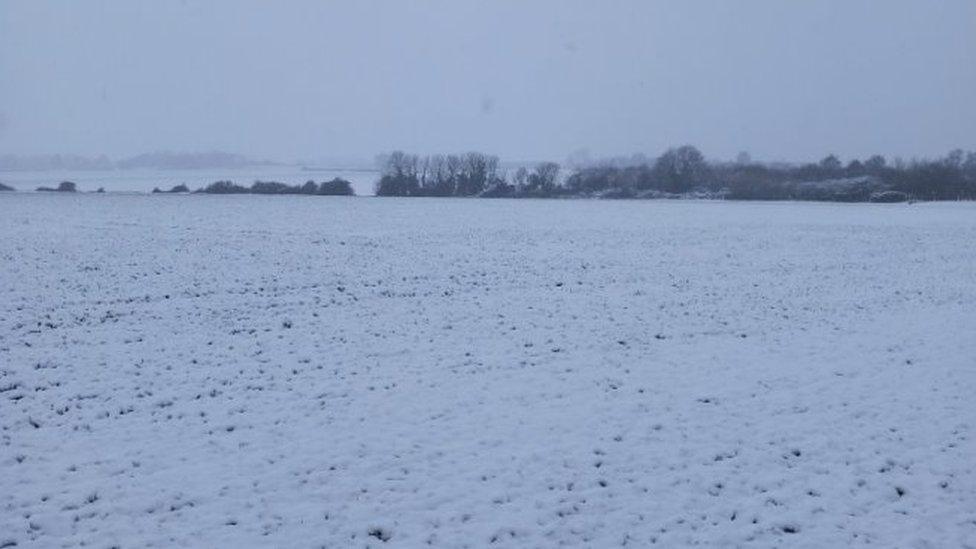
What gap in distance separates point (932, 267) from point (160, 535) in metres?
30.9

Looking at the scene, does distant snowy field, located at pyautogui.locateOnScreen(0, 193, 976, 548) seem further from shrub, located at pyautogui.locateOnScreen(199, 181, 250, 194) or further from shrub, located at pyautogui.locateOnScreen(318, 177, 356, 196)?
shrub, located at pyautogui.locateOnScreen(199, 181, 250, 194)

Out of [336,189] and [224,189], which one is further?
[336,189]

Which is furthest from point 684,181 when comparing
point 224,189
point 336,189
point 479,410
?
point 479,410

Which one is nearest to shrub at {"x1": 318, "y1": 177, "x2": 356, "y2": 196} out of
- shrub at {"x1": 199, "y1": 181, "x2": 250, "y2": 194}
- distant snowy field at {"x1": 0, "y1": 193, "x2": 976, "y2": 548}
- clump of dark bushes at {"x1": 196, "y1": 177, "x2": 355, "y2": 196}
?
clump of dark bushes at {"x1": 196, "y1": 177, "x2": 355, "y2": 196}

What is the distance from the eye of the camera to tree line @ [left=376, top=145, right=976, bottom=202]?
120688 millimetres

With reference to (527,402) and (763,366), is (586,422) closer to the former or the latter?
(527,402)

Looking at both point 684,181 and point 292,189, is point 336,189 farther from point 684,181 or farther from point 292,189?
point 684,181

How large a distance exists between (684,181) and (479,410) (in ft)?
451

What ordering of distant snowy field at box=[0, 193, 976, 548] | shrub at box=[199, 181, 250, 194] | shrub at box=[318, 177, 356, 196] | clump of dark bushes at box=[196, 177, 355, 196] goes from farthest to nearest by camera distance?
1. shrub at box=[318, 177, 356, 196]
2. clump of dark bushes at box=[196, 177, 355, 196]
3. shrub at box=[199, 181, 250, 194]
4. distant snowy field at box=[0, 193, 976, 548]

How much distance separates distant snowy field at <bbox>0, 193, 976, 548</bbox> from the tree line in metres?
104

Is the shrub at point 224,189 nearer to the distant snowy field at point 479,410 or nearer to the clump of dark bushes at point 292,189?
the clump of dark bushes at point 292,189

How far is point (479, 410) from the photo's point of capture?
11281mm

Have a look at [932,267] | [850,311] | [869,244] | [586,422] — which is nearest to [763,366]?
[586,422]

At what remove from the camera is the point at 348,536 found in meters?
7.45
